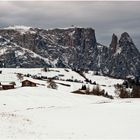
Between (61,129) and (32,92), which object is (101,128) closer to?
(61,129)

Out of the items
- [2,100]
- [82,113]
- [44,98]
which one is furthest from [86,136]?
[44,98]

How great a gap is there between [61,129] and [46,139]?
358 inches

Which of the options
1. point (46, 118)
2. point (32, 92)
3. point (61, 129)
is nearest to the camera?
point (61, 129)

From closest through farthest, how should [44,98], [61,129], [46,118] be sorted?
[61,129] → [46,118] → [44,98]

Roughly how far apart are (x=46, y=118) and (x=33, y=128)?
13431mm

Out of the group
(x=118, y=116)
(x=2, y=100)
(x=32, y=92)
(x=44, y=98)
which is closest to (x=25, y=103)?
(x=2, y=100)

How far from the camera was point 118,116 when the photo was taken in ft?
185

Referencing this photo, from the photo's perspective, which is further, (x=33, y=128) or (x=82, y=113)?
(x=82, y=113)

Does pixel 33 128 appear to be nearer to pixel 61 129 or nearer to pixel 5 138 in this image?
pixel 61 129

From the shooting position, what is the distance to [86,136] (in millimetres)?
39500

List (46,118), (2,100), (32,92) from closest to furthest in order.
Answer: (46,118), (2,100), (32,92)

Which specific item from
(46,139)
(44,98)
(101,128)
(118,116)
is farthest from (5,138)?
(44,98)

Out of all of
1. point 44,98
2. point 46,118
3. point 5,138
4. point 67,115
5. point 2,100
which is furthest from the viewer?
point 44,98

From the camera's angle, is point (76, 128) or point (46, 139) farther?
point (76, 128)
